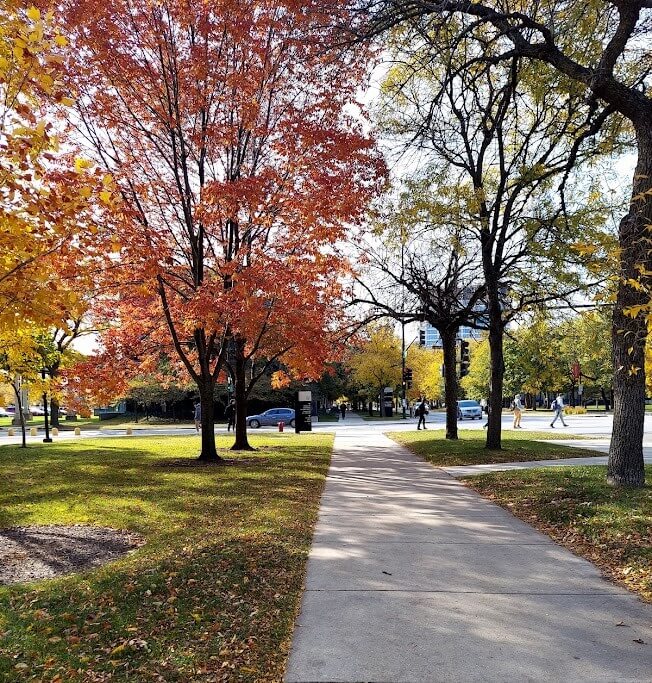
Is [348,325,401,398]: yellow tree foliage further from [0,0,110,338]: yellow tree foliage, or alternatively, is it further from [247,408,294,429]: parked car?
[0,0,110,338]: yellow tree foliage

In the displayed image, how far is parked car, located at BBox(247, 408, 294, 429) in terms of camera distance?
40125 millimetres

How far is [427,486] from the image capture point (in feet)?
35.5

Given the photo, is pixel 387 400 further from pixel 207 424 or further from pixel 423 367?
pixel 207 424

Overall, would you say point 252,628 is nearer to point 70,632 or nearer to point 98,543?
point 70,632

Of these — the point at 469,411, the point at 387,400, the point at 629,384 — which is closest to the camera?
the point at 629,384

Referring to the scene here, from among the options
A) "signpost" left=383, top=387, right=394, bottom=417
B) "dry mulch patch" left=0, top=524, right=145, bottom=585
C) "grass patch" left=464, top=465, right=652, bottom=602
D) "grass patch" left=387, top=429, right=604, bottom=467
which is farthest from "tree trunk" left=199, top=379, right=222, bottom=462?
"signpost" left=383, top=387, right=394, bottom=417

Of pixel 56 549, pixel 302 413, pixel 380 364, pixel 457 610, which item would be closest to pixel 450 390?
pixel 302 413

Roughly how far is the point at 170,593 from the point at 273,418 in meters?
36.4

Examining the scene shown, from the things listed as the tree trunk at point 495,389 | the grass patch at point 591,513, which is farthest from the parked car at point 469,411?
the grass patch at point 591,513

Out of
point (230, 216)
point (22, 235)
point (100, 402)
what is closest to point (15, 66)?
point (22, 235)

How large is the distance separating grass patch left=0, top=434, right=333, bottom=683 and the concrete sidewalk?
1.02 feet

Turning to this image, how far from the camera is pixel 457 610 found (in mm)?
4410

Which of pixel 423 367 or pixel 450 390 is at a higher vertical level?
pixel 423 367

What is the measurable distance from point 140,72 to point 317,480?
938 cm
